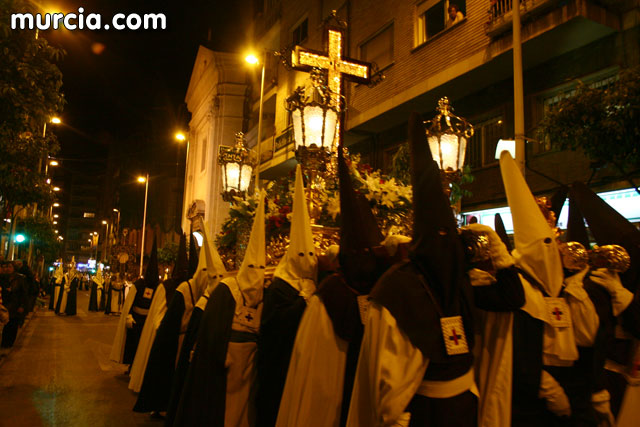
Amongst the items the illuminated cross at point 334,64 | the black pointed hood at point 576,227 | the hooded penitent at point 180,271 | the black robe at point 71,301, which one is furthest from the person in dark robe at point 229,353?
the black robe at point 71,301

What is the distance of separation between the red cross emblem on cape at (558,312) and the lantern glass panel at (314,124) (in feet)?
12.2

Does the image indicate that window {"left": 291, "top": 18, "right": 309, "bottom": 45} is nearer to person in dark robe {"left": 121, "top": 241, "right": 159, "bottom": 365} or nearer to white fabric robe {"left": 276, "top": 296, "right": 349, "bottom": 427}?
person in dark robe {"left": 121, "top": 241, "right": 159, "bottom": 365}

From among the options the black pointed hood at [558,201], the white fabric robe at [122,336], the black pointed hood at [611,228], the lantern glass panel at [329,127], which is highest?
the lantern glass panel at [329,127]

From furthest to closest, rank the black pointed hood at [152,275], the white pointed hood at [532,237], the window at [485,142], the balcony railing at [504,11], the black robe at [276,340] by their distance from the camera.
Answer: the window at [485,142] → the balcony railing at [504,11] → the black pointed hood at [152,275] → the black robe at [276,340] → the white pointed hood at [532,237]

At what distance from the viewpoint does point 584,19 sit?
32.8 feet

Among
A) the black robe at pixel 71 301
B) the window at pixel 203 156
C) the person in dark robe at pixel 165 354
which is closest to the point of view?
the person in dark robe at pixel 165 354

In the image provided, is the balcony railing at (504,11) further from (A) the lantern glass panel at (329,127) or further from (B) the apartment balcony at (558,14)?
(A) the lantern glass panel at (329,127)

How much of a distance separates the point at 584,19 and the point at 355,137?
893 centimetres

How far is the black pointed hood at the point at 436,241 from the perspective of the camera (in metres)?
2.85

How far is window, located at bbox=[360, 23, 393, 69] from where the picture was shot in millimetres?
16266

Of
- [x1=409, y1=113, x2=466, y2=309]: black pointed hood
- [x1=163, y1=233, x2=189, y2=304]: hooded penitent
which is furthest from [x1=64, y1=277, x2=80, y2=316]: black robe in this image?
[x1=409, y1=113, x2=466, y2=309]: black pointed hood

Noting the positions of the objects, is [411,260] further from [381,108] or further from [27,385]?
[381,108]

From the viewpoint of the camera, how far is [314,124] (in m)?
6.51

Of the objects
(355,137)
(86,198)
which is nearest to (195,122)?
(355,137)
